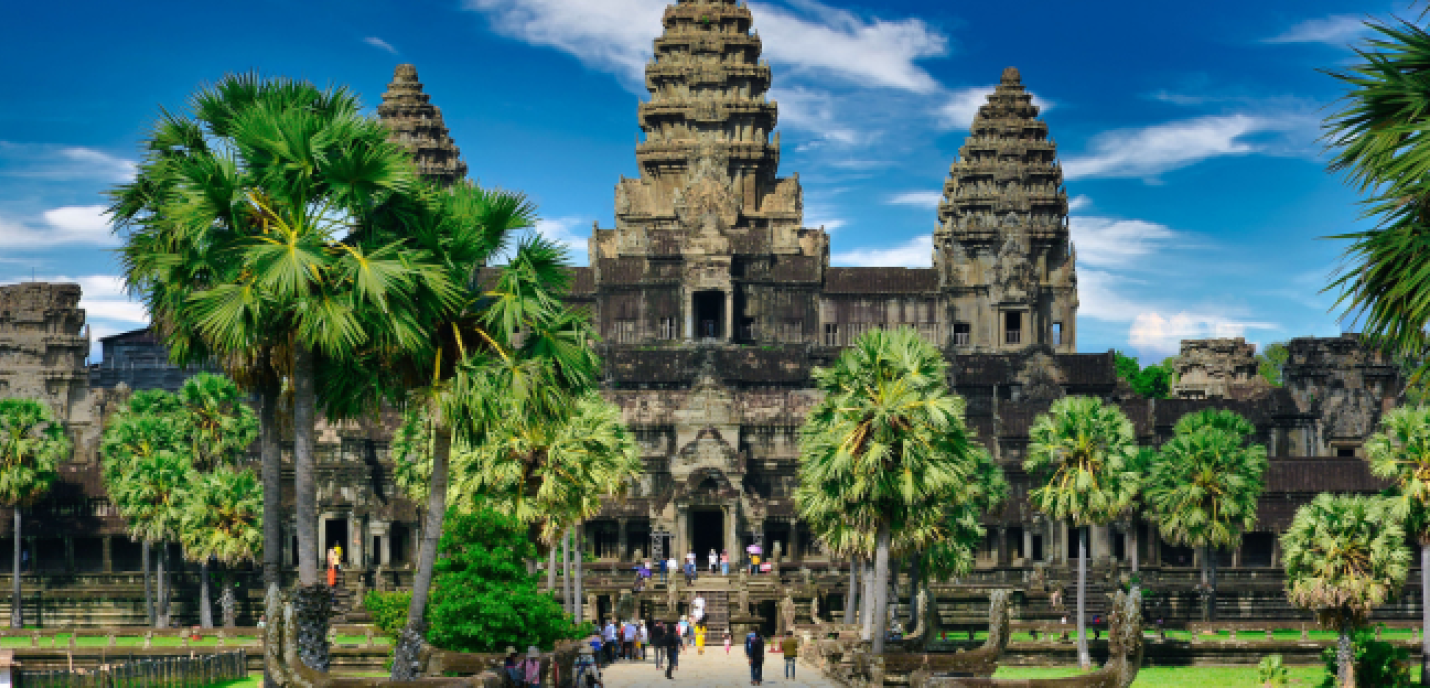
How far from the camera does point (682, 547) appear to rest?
250 ft

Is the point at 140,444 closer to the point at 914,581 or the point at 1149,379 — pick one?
the point at 914,581

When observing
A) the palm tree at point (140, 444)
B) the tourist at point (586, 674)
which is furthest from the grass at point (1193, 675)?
the palm tree at point (140, 444)

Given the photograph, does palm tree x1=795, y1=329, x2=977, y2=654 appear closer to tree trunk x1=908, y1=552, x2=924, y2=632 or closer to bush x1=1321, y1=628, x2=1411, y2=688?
bush x1=1321, y1=628, x2=1411, y2=688

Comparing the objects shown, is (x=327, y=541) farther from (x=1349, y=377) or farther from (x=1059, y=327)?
(x=1349, y=377)

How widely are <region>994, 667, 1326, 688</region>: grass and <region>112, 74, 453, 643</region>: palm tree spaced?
1189 inches

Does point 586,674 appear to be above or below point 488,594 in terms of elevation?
below

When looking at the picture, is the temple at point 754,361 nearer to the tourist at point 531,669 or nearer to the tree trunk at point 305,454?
the tourist at point 531,669

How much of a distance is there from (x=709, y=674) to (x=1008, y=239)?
2450 inches

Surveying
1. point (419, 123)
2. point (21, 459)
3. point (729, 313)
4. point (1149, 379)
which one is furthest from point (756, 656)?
point (1149, 379)

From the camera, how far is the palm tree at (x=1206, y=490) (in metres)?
68.1

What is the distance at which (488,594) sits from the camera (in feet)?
117

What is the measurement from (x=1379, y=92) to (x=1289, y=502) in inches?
2627

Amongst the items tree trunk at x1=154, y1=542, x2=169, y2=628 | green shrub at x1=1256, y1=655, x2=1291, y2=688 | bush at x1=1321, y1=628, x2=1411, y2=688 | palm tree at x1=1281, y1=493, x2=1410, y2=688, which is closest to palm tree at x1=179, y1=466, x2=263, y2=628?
tree trunk at x1=154, y1=542, x2=169, y2=628

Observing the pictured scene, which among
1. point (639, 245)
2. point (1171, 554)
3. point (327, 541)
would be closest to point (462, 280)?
point (327, 541)
